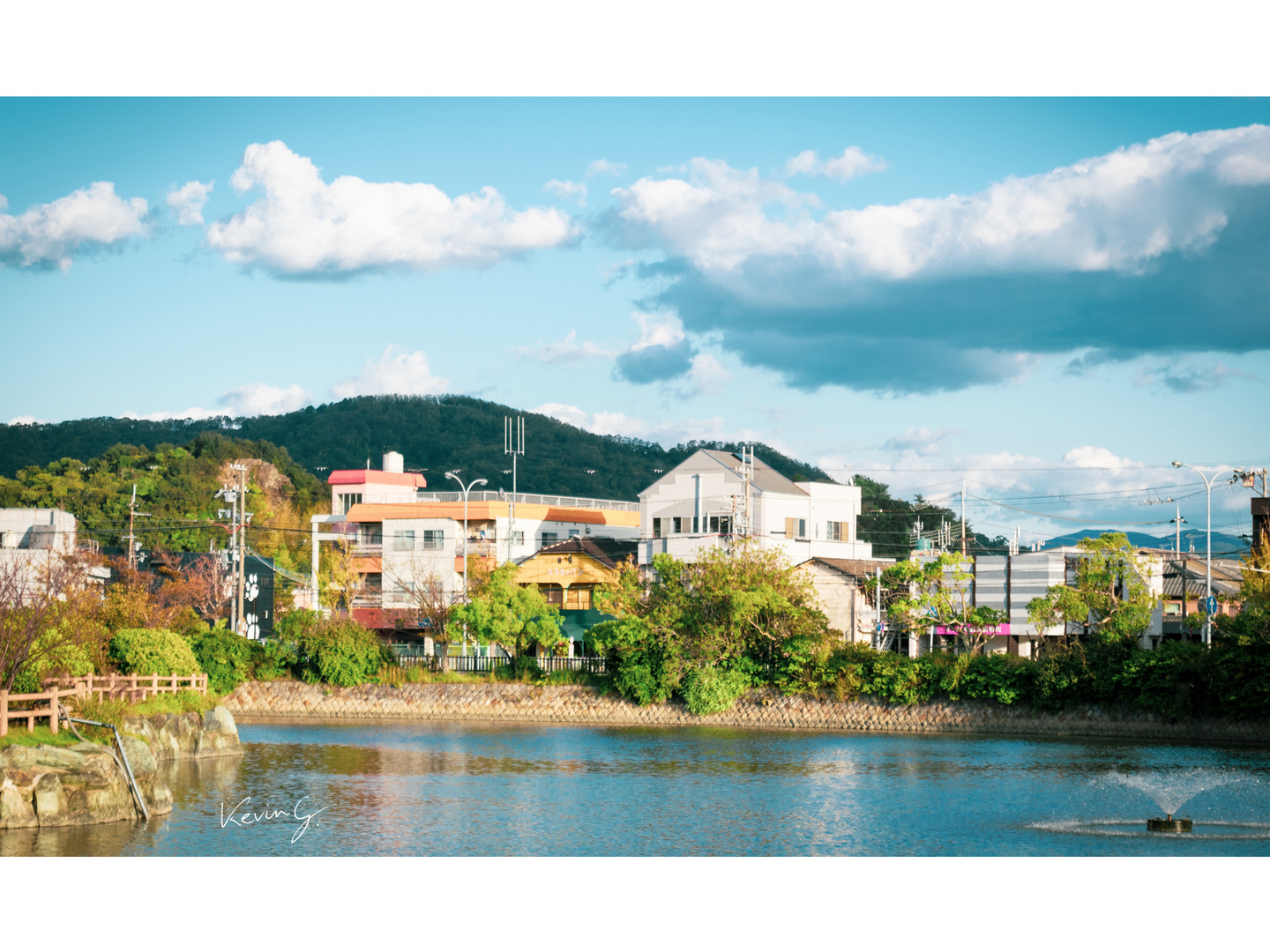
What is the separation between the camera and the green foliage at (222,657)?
51375 millimetres

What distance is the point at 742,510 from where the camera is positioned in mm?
61156

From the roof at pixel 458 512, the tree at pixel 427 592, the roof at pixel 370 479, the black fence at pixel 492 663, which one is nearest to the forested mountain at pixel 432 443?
the roof at pixel 370 479

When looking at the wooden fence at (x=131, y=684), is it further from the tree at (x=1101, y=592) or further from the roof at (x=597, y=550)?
the tree at (x=1101, y=592)

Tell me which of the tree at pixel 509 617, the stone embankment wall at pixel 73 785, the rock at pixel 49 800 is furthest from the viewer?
the tree at pixel 509 617

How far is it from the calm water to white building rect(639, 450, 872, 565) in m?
23.6

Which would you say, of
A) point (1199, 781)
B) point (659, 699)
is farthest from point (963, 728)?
point (1199, 781)

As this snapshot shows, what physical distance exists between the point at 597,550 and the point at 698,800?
125 feet

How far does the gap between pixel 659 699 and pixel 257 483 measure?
57722mm

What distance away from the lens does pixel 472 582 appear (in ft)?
202

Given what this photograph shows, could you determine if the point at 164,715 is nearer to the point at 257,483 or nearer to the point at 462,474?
the point at 257,483

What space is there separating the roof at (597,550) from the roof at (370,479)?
20.5 m

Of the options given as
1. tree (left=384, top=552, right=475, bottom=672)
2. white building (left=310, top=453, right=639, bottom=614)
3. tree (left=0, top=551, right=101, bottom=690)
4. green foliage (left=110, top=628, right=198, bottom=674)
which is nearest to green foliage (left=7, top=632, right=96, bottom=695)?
tree (left=0, top=551, right=101, bottom=690)
